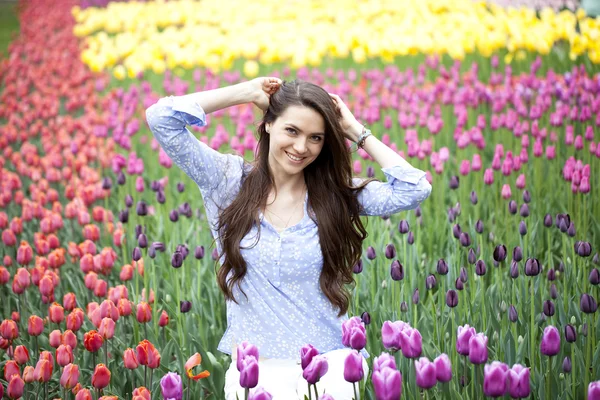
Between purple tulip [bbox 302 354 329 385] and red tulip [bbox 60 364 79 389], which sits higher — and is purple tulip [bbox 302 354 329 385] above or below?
above

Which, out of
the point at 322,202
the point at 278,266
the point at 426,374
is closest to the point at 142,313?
the point at 278,266

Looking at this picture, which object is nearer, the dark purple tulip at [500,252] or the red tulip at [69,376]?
the red tulip at [69,376]

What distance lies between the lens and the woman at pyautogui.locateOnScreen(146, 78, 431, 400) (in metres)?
2.81

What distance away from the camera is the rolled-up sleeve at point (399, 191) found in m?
2.87

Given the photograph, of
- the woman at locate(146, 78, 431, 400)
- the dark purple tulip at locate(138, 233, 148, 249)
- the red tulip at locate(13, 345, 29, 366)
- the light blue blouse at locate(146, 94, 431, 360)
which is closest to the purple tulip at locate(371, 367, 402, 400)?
the woman at locate(146, 78, 431, 400)

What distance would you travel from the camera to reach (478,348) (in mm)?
2211

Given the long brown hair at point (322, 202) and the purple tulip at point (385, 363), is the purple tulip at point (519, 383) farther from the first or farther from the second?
the long brown hair at point (322, 202)

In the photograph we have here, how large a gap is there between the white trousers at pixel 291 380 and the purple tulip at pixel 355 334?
0.31 meters

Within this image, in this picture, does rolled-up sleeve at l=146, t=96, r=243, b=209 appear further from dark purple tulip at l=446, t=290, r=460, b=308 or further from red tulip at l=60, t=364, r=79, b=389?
dark purple tulip at l=446, t=290, r=460, b=308

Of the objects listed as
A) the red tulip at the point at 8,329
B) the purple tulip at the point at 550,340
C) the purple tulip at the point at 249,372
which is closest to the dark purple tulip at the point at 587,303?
the purple tulip at the point at 550,340

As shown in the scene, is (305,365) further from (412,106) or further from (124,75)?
(124,75)

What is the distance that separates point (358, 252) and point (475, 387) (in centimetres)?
74

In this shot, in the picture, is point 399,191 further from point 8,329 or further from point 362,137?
point 8,329

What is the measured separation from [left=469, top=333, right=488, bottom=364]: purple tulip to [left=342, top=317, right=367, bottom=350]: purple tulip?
33 cm
